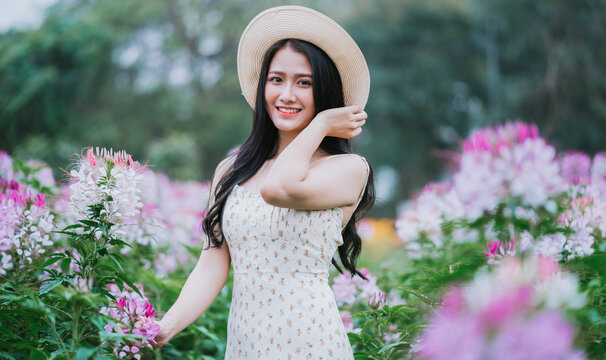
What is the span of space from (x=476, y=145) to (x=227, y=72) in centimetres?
2394

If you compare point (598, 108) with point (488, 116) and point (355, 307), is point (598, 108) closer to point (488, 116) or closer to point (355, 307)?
point (488, 116)

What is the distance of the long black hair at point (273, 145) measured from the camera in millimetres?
2033

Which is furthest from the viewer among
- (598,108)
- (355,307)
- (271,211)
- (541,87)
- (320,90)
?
(541,87)

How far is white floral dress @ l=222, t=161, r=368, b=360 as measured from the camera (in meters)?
1.77

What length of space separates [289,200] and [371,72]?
19543 mm

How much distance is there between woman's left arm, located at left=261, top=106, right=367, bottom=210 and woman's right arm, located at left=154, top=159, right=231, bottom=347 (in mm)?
374

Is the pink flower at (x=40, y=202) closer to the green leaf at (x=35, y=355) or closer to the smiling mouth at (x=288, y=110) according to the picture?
the green leaf at (x=35, y=355)

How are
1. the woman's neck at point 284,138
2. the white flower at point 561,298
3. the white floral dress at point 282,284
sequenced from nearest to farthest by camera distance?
1. the white flower at point 561,298
2. the white floral dress at point 282,284
3. the woman's neck at point 284,138

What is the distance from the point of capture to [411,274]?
9.39 ft

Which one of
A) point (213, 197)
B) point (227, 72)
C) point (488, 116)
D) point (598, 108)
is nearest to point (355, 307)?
point (213, 197)

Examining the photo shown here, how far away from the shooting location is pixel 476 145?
2.66m

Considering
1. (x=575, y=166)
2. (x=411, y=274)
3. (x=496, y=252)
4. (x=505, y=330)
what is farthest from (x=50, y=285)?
(x=575, y=166)

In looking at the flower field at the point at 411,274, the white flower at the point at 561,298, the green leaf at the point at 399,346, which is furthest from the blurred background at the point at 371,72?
the white flower at the point at 561,298

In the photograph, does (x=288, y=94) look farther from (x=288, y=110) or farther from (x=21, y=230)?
(x=21, y=230)
